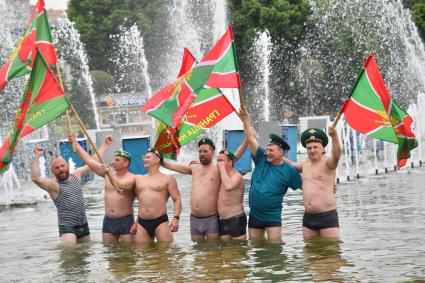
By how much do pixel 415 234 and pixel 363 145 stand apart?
2148 cm

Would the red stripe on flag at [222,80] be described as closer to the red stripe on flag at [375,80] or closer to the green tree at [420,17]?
the red stripe on flag at [375,80]

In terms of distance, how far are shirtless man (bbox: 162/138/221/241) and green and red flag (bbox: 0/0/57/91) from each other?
2.60 m

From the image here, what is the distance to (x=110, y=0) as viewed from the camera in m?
66.6

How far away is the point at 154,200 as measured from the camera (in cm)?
1291

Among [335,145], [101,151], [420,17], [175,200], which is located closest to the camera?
[335,145]

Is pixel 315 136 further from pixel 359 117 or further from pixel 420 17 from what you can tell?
pixel 420 17

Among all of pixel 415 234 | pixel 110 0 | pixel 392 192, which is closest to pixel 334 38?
pixel 110 0

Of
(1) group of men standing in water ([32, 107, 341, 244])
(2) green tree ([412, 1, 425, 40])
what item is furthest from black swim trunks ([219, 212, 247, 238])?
(2) green tree ([412, 1, 425, 40])

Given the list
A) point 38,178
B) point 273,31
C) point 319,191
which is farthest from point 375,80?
point 273,31

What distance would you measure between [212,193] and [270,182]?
0.85 m

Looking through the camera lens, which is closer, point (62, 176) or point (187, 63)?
point (62, 176)

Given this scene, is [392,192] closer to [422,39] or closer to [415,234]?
[415,234]

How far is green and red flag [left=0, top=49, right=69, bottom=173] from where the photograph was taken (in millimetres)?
13062

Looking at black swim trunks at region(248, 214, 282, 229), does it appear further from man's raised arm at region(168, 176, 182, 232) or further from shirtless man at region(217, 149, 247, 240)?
man's raised arm at region(168, 176, 182, 232)
